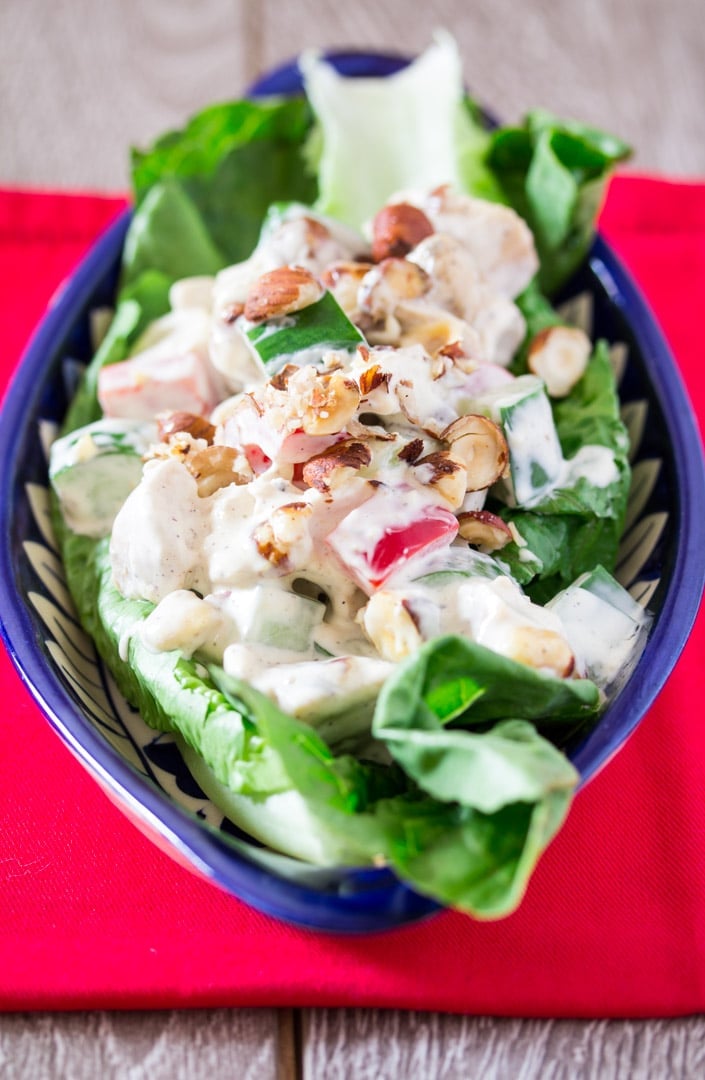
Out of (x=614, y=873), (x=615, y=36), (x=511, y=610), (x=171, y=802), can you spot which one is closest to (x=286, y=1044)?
(x=171, y=802)

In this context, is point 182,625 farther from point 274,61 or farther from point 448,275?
point 274,61

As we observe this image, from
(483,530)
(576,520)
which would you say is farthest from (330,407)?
(576,520)

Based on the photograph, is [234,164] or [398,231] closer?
[398,231]

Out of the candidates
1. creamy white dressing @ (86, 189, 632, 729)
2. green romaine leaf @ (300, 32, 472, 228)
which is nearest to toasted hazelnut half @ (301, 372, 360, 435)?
creamy white dressing @ (86, 189, 632, 729)

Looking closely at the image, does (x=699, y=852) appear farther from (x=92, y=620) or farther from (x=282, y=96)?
(x=282, y=96)

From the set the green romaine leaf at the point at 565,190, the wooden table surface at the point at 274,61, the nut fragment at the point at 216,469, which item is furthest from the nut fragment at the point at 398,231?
the wooden table surface at the point at 274,61

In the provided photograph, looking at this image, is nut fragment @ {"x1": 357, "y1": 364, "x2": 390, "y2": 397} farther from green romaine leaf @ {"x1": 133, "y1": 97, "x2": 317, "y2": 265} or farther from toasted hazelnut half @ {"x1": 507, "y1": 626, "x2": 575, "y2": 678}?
green romaine leaf @ {"x1": 133, "y1": 97, "x2": 317, "y2": 265}

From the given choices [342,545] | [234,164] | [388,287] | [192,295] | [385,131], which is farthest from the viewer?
[385,131]
